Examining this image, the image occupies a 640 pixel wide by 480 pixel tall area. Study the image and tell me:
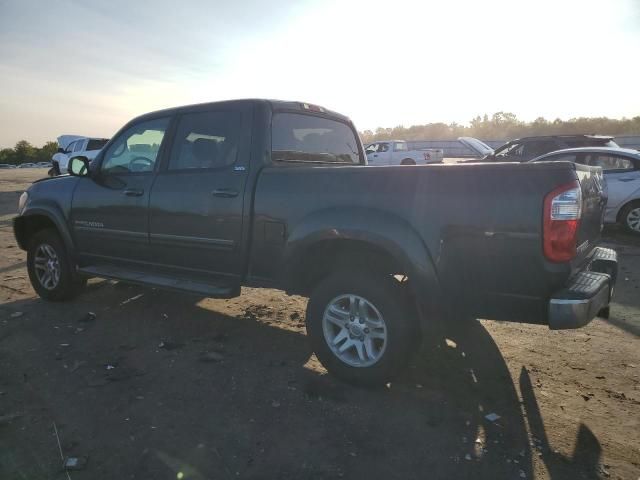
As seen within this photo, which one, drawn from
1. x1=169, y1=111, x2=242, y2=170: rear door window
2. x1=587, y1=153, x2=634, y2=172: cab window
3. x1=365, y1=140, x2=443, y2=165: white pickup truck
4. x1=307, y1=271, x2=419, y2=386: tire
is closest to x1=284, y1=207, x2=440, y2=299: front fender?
x1=307, y1=271, x2=419, y2=386: tire

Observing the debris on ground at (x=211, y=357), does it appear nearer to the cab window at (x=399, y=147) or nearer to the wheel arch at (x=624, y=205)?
the wheel arch at (x=624, y=205)

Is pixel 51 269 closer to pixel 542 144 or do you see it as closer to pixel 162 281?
pixel 162 281

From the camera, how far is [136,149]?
447 cm

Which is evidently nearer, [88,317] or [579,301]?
[579,301]

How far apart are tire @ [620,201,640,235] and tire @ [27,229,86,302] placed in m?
8.89

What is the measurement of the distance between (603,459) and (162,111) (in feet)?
14.0

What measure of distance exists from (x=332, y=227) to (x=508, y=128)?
56.1 metres

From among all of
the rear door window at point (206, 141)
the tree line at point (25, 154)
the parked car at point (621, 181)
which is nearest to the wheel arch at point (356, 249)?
the rear door window at point (206, 141)

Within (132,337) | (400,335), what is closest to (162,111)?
(132,337)

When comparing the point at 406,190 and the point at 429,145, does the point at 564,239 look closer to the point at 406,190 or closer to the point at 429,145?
the point at 406,190

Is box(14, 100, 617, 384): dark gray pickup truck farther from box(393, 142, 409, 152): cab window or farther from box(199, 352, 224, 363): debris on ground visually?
box(393, 142, 409, 152): cab window

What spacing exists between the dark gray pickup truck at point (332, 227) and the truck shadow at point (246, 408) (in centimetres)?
37

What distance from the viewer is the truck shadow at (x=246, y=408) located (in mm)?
2393

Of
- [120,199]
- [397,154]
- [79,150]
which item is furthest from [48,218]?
[397,154]
